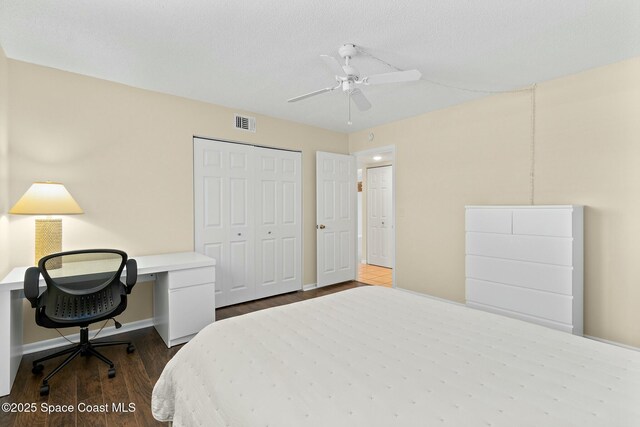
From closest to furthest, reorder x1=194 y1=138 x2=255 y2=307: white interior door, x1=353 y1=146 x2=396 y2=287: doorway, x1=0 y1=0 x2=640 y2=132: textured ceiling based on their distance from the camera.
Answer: x1=0 y1=0 x2=640 y2=132: textured ceiling, x1=194 y1=138 x2=255 y2=307: white interior door, x1=353 y1=146 x2=396 y2=287: doorway

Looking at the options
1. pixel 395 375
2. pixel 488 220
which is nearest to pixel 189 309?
pixel 395 375

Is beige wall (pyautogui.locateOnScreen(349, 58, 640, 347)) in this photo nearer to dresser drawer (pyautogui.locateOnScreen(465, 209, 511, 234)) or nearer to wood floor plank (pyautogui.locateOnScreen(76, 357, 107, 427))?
dresser drawer (pyautogui.locateOnScreen(465, 209, 511, 234))

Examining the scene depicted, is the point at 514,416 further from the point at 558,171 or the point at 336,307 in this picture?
the point at 558,171

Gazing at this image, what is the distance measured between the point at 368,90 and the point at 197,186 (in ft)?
7.20

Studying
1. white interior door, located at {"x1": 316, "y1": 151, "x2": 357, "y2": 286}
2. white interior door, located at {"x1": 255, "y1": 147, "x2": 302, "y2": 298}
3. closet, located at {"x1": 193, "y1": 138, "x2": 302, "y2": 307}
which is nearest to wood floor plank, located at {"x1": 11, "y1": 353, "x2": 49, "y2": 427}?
closet, located at {"x1": 193, "y1": 138, "x2": 302, "y2": 307}

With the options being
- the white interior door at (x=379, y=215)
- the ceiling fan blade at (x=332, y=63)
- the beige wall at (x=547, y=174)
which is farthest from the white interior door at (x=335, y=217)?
the ceiling fan blade at (x=332, y=63)

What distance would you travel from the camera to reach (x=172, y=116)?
342 cm

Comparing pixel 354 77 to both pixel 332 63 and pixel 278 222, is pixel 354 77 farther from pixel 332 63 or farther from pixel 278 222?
pixel 278 222

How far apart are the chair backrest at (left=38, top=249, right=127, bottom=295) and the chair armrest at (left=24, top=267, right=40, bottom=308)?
0.04 m

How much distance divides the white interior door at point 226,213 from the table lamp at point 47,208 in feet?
3.98

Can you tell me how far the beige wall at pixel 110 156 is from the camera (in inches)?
105

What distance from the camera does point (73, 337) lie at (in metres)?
2.85

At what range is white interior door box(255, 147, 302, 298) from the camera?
13.5 ft

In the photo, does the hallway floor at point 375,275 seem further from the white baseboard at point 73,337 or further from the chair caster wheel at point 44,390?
the chair caster wheel at point 44,390
